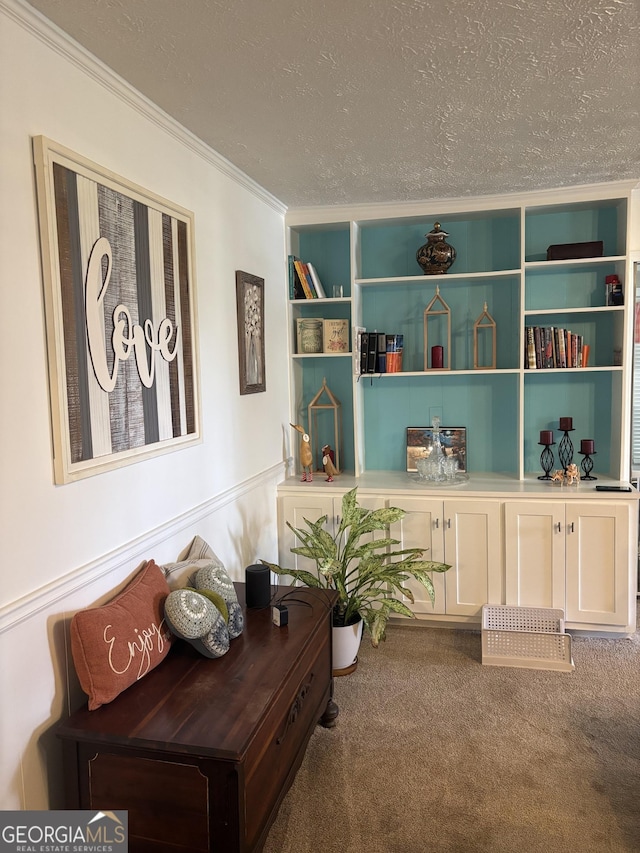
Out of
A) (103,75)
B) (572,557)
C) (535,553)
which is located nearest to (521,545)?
(535,553)

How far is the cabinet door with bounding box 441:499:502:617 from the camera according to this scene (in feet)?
11.4

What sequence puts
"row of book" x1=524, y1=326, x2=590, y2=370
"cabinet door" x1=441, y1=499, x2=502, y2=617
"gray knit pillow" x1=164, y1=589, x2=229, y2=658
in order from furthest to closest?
1. "row of book" x1=524, y1=326, x2=590, y2=370
2. "cabinet door" x1=441, y1=499, x2=502, y2=617
3. "gray knit pillow" x1=164, y1=589, x2=229, y2=658

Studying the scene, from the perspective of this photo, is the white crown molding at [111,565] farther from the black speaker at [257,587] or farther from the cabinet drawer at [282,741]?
the cabinet drawer at [282,741]

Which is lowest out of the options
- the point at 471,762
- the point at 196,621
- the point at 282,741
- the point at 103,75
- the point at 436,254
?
the point at 471,762

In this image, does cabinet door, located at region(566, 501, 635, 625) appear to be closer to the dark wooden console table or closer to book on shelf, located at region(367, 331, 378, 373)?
book on shelf, located at region(367, 331, 378, 373)

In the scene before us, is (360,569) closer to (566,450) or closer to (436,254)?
(566,450)

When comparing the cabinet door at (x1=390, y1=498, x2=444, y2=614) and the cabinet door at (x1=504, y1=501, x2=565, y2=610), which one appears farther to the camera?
the cabinet door at (x1=390, y1=498, x2=444, y2=614)

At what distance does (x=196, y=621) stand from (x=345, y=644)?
125 centimetres

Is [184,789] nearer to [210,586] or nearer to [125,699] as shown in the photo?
[125,699]

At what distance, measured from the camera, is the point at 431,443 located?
4.04 m

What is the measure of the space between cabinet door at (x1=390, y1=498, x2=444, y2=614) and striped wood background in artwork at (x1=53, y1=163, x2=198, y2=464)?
4.84ft

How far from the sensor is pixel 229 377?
9.96ft

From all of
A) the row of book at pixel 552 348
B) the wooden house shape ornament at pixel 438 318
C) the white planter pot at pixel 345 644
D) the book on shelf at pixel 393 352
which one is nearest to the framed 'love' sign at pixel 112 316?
Result: the white planter pot at pixel 345 644

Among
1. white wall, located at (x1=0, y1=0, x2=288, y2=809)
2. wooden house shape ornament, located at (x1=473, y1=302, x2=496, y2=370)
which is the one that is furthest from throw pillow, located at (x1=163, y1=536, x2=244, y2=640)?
wooden house shape ornament, located at (x1=473, y1=302, x2=496, y2=370)
